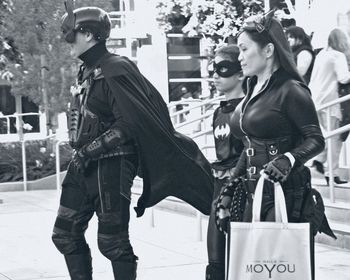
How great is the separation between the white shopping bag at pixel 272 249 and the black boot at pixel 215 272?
2.75 ft

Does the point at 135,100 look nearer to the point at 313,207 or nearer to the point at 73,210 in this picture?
the point at 73,210

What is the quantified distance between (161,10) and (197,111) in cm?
983

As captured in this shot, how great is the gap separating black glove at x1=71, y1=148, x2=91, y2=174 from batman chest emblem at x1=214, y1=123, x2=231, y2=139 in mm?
801

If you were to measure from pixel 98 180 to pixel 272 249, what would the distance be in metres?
1.70

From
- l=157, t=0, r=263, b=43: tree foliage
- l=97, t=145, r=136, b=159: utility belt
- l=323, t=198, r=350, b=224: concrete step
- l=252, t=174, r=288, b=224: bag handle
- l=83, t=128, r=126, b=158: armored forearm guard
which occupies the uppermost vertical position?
l=157, t=0, r=263, b=43: tree foliage

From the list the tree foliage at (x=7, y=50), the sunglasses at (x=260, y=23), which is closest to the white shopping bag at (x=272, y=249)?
the sunglasses at (x=260, y=23)

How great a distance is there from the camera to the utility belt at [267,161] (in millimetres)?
4859

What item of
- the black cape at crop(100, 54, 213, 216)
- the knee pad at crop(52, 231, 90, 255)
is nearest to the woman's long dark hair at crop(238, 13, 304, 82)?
the black cape at crop(100, 54, 213, 216)

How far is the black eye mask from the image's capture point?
19.5 feet

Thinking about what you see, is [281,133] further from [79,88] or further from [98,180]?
[79,88]

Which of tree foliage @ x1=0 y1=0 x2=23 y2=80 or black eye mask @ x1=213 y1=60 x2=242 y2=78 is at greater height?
tree foliage @ x1=0 y1=0 x2=23 y2=80

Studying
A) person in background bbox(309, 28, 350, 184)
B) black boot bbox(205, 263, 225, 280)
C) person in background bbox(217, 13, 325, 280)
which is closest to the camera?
person in background bbox(217, 13, 325, 280)

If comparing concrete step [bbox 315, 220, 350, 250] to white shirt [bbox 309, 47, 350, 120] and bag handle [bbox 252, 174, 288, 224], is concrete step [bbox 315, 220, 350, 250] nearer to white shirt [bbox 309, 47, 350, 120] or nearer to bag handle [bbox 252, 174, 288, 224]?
white shirt [bbox 309, 47, 350, 120]

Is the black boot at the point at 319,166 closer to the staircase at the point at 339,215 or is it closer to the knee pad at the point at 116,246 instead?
the staircase at the point at 339,215
